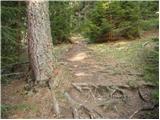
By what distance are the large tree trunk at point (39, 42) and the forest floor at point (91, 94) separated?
1.05 feet

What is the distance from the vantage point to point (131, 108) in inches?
286

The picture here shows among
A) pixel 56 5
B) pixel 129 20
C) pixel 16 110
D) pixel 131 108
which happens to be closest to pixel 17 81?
pixel 16 110

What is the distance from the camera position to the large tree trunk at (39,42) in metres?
7.61

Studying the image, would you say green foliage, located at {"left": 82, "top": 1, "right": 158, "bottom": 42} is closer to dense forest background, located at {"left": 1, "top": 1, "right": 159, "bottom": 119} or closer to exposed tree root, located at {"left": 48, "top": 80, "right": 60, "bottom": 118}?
dense forest background, located at {"left": 1, "top": 1, "right": 159, "bottom": 119}

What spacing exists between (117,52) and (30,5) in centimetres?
444

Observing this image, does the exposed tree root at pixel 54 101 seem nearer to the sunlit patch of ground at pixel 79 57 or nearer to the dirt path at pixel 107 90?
the dirt path at pixel 107 90

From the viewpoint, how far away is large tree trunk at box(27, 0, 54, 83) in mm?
7605

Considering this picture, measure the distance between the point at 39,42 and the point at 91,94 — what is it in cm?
174

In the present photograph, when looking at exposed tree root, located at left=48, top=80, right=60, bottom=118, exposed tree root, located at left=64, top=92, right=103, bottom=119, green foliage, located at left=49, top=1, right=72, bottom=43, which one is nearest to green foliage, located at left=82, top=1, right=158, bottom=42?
green foliage, located at left=49, top=1, right=72, bottom=43

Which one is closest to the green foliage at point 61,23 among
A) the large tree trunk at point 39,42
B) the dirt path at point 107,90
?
the dirt path at point 107,90

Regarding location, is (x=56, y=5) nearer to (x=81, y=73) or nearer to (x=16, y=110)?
(x=81, y=73)

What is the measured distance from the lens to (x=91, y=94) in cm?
772

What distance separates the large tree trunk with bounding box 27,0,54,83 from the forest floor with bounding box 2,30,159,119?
0.32m

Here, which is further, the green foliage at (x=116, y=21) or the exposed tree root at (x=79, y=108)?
the green foliage at (x=116, y=21)
